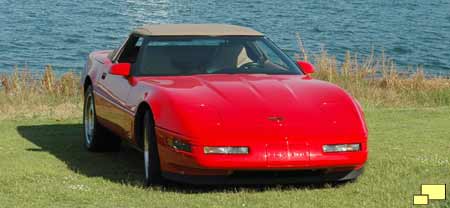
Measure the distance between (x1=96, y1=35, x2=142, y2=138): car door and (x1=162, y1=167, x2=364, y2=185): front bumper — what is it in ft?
3.91

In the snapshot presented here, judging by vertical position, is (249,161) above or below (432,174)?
above

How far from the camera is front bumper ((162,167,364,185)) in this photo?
25.7 ft

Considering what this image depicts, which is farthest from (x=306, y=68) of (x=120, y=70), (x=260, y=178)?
(x=260, y=178)

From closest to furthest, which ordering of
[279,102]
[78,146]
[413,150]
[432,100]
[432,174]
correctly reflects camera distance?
[279,102]
[432,174]
[413,150]
[78,146]
[432,100]

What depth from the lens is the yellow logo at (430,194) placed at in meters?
7.43

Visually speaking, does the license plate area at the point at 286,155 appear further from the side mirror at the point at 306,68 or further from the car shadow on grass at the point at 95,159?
the side mirror at the point at 306,68

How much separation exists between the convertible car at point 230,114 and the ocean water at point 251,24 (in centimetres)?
1486

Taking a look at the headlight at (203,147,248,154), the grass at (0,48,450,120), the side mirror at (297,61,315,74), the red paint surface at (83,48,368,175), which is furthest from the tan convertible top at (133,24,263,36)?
the grass at (0,48,450,120)

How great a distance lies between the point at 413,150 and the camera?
10.2 m

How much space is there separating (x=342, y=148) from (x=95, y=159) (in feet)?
10.4

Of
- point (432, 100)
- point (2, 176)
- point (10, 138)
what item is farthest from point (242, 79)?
point (432, 100)

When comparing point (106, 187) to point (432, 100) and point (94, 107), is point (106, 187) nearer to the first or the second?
point (94, 107)

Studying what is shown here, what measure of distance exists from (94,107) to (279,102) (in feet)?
9.71

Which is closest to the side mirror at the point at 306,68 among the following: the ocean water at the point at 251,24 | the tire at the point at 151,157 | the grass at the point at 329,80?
the tire at the point at 151,157
